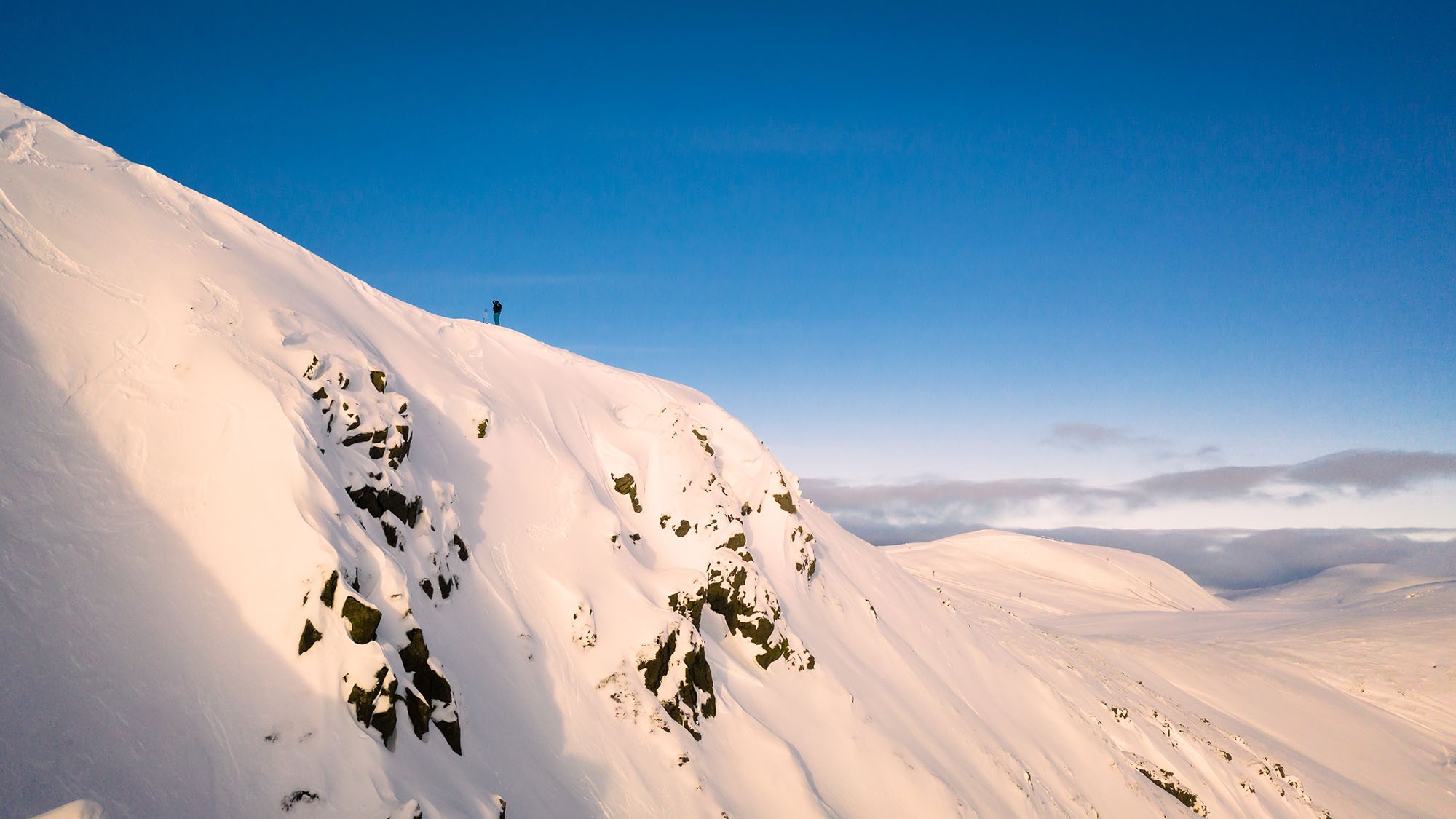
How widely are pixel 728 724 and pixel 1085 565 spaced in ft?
314

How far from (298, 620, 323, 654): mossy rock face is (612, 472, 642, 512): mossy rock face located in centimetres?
1292

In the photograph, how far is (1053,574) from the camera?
9412cm

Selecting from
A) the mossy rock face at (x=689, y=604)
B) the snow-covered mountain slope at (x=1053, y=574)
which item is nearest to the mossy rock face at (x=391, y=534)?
the mossy rock face at (x=689, y=604)

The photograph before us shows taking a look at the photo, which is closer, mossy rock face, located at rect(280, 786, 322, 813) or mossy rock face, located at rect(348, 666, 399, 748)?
mossy rock face, located at rect(280, 786, 322, 813)

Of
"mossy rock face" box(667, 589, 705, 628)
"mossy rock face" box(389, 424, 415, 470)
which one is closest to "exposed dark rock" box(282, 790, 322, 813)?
"mossy rock face" box(389, 424, 415, 470)

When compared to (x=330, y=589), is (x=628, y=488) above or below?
above

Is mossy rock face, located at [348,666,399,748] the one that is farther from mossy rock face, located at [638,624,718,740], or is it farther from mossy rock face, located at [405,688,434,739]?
mossy rock face, located at [638,624,718,740]

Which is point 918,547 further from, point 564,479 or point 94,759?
point 94,759

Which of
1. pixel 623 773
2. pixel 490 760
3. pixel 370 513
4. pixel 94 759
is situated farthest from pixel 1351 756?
pixel 94 759

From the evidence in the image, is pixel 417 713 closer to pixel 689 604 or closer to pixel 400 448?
pixel 400 448

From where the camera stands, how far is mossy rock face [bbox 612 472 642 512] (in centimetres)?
2334

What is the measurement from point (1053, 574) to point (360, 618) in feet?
327

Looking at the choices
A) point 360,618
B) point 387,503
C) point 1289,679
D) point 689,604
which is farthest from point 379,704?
point 1289,679

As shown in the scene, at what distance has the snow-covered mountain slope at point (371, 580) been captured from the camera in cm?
931
